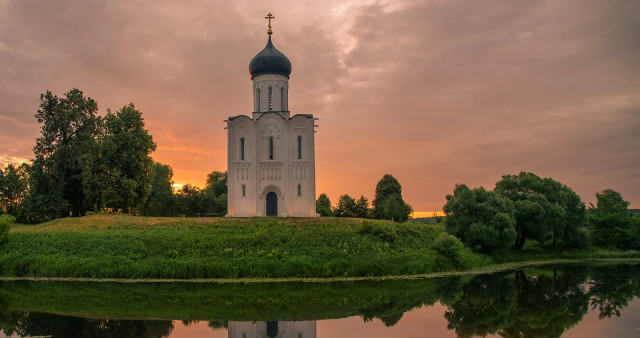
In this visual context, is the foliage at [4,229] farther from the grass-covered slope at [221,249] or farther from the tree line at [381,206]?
the tree line at [381,206]

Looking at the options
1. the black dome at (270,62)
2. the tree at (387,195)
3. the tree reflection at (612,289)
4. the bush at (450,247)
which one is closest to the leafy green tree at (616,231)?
the tree reflection at (612,289)

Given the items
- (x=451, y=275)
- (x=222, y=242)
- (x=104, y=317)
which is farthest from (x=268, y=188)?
(x=104, y=317)

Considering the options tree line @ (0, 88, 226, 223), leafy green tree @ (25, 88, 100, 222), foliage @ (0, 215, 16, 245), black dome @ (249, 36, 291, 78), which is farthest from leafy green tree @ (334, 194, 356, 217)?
foliage @ (0, 215, 16, 245)

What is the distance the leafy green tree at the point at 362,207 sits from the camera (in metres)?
57.7

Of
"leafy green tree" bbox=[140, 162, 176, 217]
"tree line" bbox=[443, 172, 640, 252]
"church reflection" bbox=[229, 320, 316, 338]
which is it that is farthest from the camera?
"leafy green tree" bbox=[140, 162, 176, 217]

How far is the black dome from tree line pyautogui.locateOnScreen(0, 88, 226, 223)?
9.96 m

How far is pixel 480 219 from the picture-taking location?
111ft

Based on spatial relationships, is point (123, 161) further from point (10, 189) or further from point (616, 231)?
point (616, 231)

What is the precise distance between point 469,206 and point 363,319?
20347 millimetres

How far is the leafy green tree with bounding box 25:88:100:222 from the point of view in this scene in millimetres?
37125

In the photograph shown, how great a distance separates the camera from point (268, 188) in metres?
38.4

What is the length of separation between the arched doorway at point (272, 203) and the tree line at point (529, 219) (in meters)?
12.5

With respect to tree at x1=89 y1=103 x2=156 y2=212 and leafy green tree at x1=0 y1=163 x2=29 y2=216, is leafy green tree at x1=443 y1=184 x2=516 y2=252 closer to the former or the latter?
tree at x1=89 y1=103 x2=156 y2=212

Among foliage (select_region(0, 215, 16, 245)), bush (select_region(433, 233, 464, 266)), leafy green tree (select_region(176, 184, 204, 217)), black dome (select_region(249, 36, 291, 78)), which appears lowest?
bush (select_region(433, 233, 464, 266))
